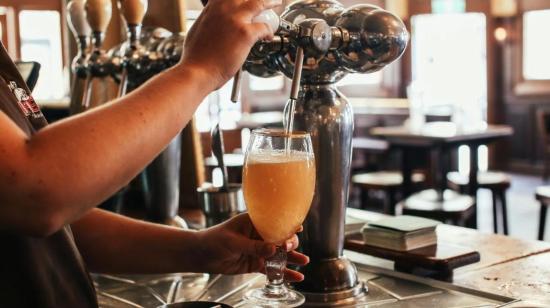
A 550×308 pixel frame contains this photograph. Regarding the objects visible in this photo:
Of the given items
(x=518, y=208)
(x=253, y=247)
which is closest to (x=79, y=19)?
(x=253, y=247)

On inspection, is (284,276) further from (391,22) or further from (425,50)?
(425,50)

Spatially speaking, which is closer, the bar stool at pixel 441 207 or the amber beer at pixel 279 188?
the amber beer at pixel 279 188

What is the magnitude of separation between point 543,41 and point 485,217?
358 centimetres

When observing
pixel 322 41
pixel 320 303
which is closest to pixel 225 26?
pixel 322 41

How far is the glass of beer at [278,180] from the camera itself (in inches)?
40.3

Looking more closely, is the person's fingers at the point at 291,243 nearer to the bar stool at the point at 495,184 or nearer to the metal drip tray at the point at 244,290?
the metal drip tray at the point at 244,290

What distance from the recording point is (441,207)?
192 inches

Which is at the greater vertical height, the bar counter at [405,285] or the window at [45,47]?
the window at [45,47]

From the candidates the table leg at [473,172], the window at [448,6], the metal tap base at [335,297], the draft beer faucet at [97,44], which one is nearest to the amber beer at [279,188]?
the metal tap base at [335,297]

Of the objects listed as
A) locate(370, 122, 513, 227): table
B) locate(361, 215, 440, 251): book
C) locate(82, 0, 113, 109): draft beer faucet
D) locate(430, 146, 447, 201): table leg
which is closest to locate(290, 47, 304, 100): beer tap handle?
locate(361, 215, 440, 251): book

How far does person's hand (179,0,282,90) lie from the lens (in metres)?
0.86

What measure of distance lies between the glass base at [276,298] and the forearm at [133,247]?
0.10 m

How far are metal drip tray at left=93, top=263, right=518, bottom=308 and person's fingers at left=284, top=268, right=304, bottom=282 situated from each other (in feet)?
0.21

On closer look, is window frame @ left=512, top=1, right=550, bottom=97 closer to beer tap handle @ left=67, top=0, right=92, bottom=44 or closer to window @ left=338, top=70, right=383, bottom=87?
window @ left=338, top=70, right=383, bottom=87
